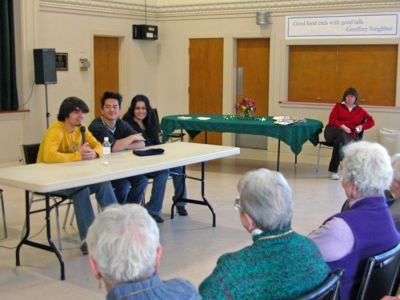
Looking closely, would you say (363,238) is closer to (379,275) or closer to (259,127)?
(379,275)

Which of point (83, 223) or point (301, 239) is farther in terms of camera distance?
point (83, 223)

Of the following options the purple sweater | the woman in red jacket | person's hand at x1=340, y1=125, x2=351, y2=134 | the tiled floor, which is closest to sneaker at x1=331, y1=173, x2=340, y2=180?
the tiled floor

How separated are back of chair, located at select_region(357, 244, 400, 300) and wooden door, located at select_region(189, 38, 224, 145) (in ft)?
25.7

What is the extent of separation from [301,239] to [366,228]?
419 mm

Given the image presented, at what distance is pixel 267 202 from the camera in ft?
6.67

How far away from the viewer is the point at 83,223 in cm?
425

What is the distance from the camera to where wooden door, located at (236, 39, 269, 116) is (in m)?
9.66

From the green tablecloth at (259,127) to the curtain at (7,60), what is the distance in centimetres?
210

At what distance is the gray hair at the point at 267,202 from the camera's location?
2018 mm

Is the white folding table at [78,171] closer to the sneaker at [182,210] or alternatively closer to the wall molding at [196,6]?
the sneaker at [182,210]

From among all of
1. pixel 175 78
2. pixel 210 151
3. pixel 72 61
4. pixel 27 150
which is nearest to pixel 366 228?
pixel 210 151

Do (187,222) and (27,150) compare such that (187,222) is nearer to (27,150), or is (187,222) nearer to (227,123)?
(27,150)

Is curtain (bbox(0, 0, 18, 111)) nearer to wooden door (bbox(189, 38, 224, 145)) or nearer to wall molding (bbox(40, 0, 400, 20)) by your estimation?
wall molding (bbox(40, 0, 400, 20))

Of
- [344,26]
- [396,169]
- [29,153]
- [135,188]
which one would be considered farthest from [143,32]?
[396,169]
